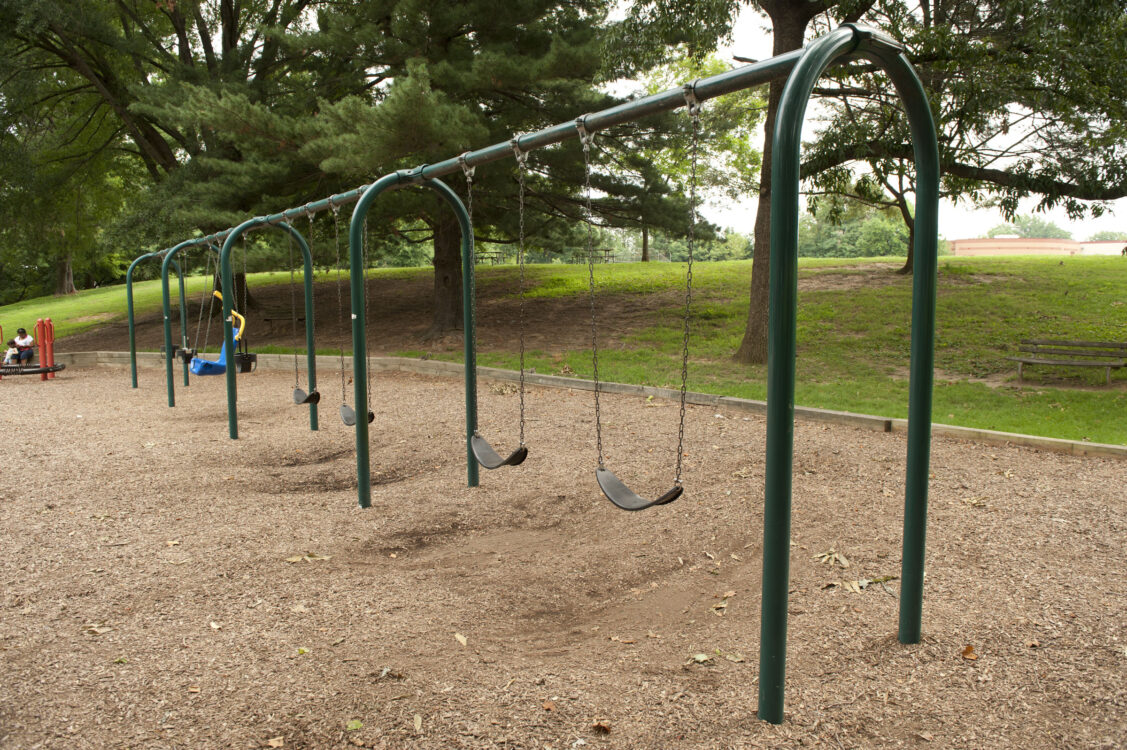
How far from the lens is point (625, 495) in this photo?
9.98 ft

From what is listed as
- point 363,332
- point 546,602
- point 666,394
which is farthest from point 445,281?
point 546,602

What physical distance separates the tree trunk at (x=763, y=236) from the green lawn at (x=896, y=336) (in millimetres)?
474

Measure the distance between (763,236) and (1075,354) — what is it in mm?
3873

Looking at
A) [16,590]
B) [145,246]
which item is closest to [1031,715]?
[16,590]

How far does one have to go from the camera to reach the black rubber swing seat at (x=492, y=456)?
392 centimetres

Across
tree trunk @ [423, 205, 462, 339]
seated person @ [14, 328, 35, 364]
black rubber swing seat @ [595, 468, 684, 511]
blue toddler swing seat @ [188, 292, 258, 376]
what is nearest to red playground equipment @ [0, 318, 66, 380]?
seated person @ [14, 328, 35, 364]

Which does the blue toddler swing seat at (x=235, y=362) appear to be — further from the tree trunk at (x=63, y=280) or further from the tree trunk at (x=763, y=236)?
the tree trunk at (x=63, y=280)

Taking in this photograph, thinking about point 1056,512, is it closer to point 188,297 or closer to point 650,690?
point 650,690

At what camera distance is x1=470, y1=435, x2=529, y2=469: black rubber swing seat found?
3.92 m

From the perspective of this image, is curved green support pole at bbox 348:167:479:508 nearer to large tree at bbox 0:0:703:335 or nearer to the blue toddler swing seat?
the blue toddler swing seat

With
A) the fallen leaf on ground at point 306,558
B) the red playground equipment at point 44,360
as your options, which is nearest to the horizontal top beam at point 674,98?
the fallen leaf on ground at point 306,558

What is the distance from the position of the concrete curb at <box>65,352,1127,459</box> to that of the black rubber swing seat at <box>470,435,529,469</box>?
337 centimetres

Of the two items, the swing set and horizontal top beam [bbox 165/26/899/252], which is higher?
horizontal top beam [bbox 165/26/899/252]

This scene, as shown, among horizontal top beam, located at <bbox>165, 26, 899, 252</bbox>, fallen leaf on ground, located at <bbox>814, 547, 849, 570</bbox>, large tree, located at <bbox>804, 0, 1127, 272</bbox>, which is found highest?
large tree, located at <bbox>804, 0, 1127, 272</bbox>
